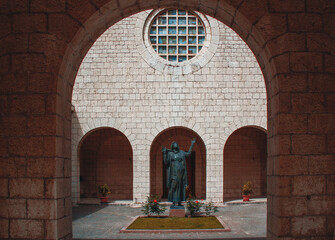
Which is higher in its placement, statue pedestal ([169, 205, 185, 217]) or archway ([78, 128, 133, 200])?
archway ([78, 128, 133, 200])

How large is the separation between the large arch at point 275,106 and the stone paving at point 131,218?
2908 mm

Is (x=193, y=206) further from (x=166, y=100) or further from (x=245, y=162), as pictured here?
(x=245, y=162)

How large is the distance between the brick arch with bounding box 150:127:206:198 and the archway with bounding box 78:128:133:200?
1015 millimetres

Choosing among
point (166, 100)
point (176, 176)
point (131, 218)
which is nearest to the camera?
point (176, 176)

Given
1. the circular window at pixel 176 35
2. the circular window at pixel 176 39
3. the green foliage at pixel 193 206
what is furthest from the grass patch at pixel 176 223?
the circular window at pixel 176 35

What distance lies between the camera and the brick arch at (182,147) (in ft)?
46.2

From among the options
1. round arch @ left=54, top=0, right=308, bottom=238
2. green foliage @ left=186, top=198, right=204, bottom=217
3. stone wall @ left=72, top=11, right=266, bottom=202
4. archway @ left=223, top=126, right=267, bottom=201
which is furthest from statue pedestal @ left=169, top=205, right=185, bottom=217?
archway @ left=223, top=126, right=267, bottom=201

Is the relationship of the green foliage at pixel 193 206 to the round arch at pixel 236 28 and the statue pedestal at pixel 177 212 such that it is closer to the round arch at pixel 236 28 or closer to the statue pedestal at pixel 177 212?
the statue pedestal at pixel 177 212

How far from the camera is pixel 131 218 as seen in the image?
9375 millimetres

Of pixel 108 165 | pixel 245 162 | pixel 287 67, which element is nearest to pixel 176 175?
pixel 287 67

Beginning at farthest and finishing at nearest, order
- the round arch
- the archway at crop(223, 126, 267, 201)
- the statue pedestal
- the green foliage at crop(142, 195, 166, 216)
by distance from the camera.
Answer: the archway at crop(223, 126, 267, 201), the statue pedestal, the green foliage at crop(142, 195, 166, 216), the round arch

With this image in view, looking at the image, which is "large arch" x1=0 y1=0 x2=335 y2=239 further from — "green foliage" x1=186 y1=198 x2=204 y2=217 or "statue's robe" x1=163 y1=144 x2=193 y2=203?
"statue's robe" x1=163 y1=144 x2=193 y2=203

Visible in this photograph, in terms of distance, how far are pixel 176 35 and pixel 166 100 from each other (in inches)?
96.6

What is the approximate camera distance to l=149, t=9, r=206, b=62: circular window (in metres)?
12.5
